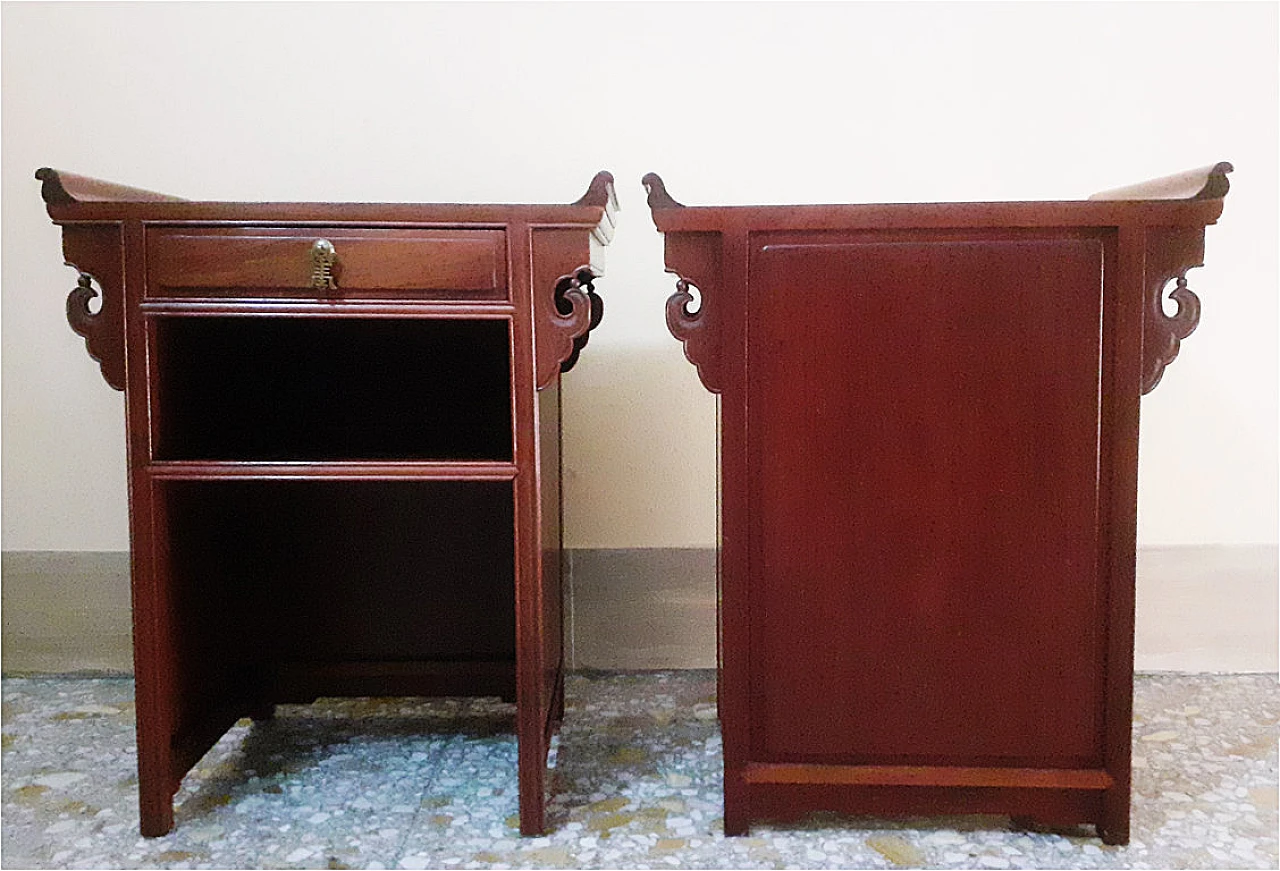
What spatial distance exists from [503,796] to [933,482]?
0.78 m

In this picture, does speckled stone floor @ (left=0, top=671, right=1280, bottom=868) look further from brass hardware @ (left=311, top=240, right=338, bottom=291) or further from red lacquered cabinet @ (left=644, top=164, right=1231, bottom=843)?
brass hardware @ (left=311, top=240, right=338, bottom=291)

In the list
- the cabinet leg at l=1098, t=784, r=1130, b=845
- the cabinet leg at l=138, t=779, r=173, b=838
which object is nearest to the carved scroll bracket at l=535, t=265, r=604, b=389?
the cabinet leg at l=138, t=779, r=173, b=838

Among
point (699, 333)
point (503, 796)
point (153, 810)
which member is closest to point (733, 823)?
point (503, 796)

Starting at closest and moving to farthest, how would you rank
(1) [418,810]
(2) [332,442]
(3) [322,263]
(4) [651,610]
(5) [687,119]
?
(3) [322,263] < (1) [418,810] < (2) [332,442] < (5) [687,119] < (4) [651,610]

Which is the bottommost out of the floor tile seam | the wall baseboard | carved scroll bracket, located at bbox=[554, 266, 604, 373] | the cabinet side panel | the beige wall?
the floor tile seam

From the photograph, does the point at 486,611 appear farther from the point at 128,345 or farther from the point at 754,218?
the point at 754,218

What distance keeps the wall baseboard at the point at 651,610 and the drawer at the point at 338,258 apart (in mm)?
878

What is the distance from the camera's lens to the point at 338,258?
1.31 m

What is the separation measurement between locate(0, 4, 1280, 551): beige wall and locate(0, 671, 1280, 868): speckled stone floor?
1.82 feet

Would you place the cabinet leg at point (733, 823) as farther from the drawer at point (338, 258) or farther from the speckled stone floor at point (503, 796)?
the drawer at point (338, 258)

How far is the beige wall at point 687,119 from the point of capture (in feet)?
6.36

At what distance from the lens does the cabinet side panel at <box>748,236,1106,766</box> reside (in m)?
1.30

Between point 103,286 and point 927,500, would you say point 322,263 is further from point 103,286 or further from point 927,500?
point 927,500

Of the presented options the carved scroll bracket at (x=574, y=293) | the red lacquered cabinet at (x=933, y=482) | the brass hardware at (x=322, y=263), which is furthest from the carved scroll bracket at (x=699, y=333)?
the brass hardware at (x=322, y=263)
